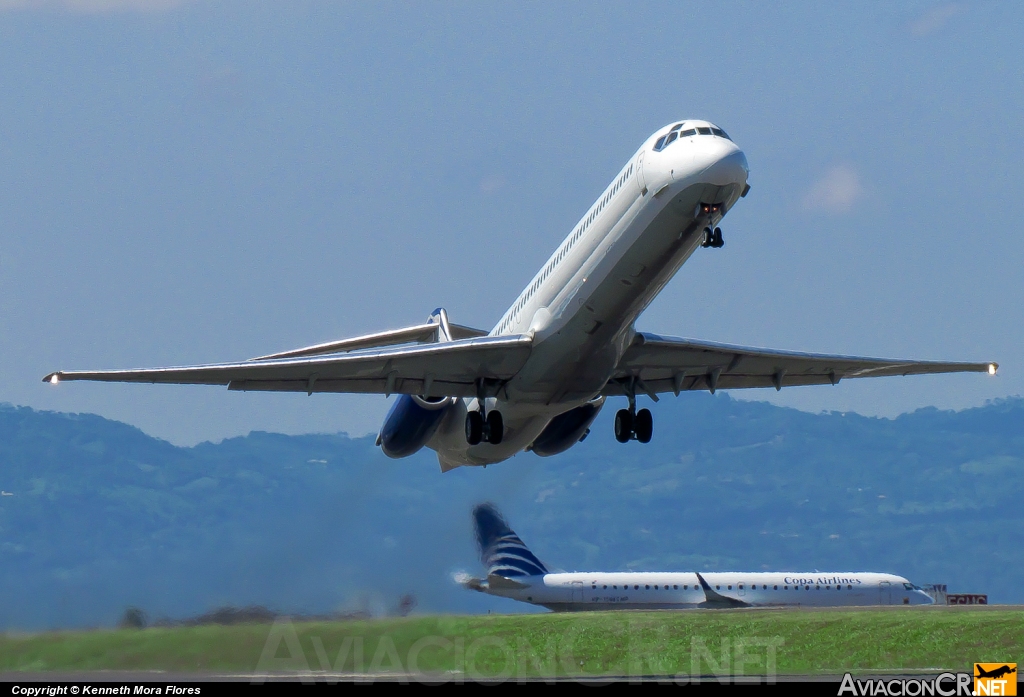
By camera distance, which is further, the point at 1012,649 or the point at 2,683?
the point at 1012,649

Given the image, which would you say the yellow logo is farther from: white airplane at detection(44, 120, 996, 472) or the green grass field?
white airplane at detection(44, 120, 996, 472)

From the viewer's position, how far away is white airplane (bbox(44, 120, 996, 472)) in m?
26.3

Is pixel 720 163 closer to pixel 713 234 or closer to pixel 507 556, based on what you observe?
pixel 713 234

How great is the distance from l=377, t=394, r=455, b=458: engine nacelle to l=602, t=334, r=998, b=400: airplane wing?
462 cm

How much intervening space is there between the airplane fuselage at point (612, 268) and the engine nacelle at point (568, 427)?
1744 mm

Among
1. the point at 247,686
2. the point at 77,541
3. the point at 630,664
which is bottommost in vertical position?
the point at 247,686

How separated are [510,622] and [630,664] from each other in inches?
310

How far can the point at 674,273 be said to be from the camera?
92.0ft

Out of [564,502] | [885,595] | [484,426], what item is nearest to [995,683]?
[484,426]

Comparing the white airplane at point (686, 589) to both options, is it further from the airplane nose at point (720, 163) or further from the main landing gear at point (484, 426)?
the airplane nose at point (720, 163)

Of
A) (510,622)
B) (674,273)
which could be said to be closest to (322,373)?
(674,273)

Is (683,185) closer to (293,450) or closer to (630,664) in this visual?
(630,664)

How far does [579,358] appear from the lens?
29.7 meters

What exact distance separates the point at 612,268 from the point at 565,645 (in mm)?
16869
